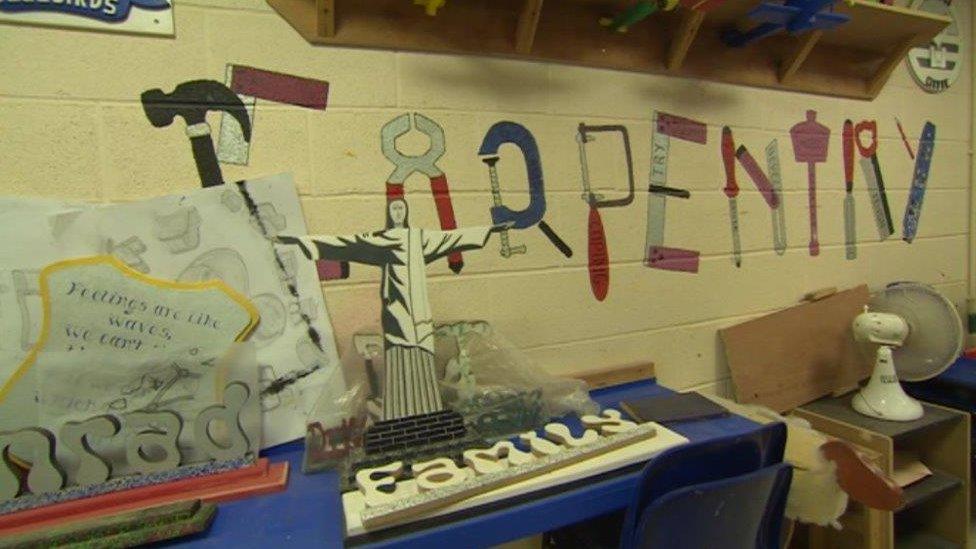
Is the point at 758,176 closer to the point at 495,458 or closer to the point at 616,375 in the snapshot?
the point at 616,375

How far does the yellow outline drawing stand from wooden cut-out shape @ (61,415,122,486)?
12 centimetres

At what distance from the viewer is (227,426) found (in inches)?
31.5

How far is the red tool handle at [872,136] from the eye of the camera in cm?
161

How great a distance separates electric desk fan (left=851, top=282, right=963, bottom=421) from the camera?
134 cm

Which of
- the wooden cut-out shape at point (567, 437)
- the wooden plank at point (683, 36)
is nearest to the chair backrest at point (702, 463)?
the wooden cut-out shape at point (567, 437)

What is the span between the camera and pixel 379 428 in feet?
2.58

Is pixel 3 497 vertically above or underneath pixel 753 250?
underneath

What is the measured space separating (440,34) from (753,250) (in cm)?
107

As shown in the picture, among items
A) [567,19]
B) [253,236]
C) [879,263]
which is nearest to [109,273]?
[253,236]

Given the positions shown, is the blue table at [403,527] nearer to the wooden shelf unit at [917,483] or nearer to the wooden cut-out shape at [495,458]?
the wooden cut-out shape at [495,458]

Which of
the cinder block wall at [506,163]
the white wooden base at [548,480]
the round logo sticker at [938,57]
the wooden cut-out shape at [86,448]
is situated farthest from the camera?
the round logo sticker at [938,57]

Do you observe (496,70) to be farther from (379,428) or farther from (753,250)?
(753,250)

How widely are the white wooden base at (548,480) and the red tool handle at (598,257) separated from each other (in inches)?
17.8

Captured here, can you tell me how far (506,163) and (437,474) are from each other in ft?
2.35
